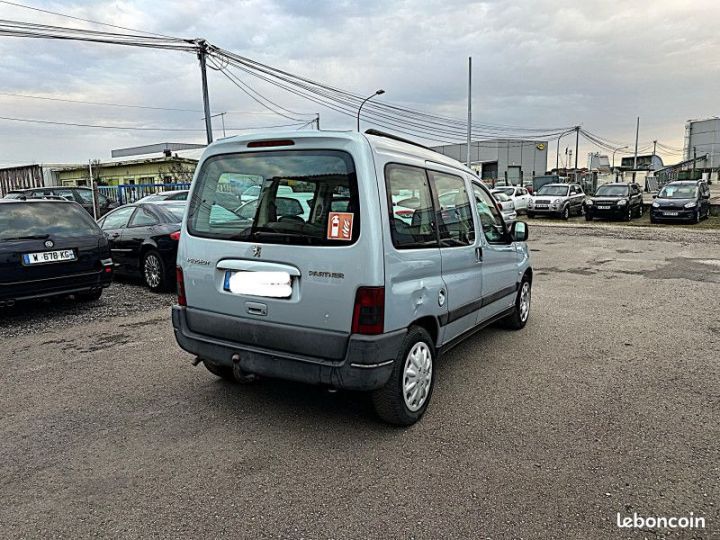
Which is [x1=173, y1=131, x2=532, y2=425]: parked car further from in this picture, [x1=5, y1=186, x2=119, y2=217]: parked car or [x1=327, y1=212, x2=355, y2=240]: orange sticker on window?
[x1=5, y1=186, x2=119, y2=217]: parked car

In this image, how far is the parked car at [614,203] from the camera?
2186cm

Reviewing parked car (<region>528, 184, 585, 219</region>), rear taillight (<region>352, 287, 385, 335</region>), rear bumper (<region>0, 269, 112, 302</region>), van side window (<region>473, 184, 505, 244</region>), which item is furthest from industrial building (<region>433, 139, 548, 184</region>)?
rear taillight (<region>352, 287, 385, 335</region>)

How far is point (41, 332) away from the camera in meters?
5.88

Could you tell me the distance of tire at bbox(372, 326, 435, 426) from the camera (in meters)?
3.24

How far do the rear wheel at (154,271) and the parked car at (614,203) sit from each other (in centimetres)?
2012

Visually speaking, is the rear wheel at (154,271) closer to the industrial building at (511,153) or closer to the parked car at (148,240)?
the parked car at (148,240)

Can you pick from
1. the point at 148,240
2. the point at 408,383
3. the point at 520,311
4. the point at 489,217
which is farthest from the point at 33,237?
the point at 520,311

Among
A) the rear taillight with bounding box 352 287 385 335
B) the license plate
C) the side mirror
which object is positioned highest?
the side mirror

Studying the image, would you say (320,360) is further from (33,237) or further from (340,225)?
(33,237)

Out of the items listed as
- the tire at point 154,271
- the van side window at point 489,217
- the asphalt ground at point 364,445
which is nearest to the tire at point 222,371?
the asphalt ground at point 364,445

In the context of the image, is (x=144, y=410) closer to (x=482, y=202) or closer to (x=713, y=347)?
(x=482, y=202)

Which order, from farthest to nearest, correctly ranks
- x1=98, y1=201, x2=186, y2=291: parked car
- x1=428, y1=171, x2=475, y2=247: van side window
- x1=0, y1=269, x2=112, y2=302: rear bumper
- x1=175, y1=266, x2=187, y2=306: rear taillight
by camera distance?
x1=98, y1=201, x2=186, y2=291: parked car < x1=0, y1=269, x2=112, y2=302: rear bumper < x1=428, y1=171, x2=475, y2=247: van side window < x1=175, y1=266, x2=187, y2=306: rear taillight

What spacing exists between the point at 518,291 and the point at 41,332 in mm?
5560

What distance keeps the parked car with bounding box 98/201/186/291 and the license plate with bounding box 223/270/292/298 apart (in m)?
4.42
